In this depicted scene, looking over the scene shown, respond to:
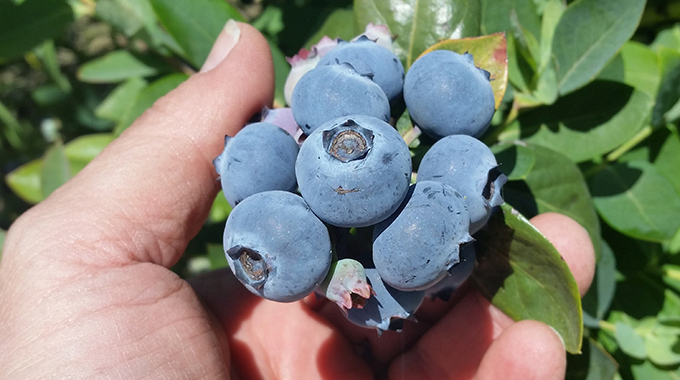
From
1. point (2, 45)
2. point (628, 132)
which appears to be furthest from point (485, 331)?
point (2, 45)

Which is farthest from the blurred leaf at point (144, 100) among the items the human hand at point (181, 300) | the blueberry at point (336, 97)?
the blueberry at point (336, 97)

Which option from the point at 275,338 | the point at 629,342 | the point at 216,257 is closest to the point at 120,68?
the point at 216,257

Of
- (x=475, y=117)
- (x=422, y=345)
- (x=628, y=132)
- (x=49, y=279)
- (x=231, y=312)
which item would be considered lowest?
(x=422, y=345)

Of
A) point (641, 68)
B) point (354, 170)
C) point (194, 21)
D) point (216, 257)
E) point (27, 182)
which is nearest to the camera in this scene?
point (354, 170)

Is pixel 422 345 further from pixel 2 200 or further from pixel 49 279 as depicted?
pixel 2 200

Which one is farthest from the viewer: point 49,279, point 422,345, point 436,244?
point 422,345

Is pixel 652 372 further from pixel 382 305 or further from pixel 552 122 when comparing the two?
pixel 382 305
